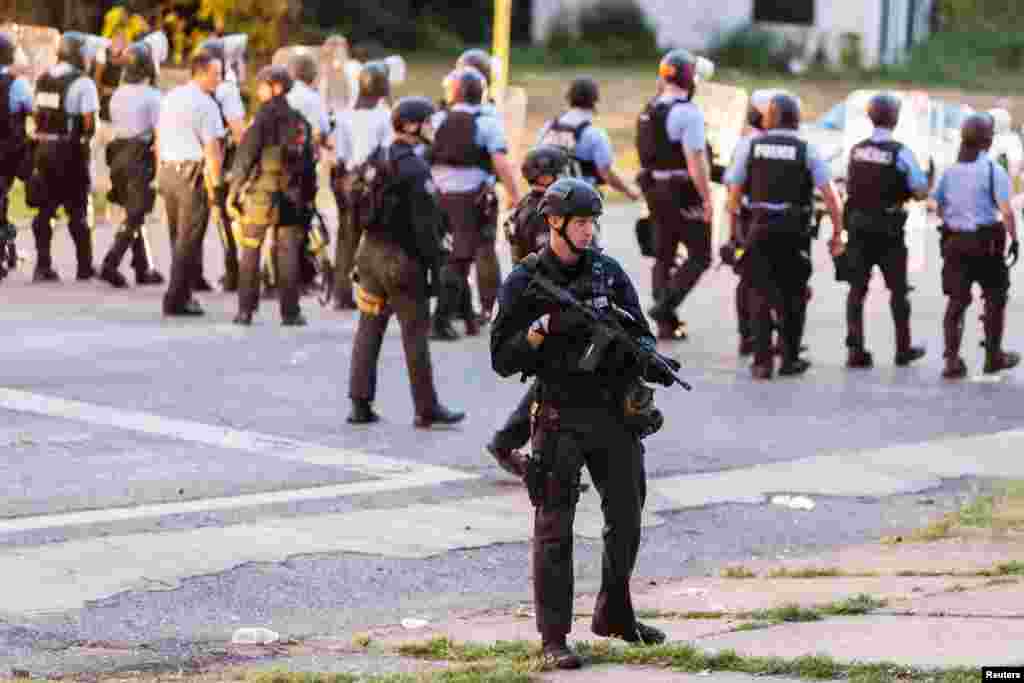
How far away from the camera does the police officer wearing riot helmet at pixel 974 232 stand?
663 inches

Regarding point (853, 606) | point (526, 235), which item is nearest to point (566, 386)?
point (853, 606)

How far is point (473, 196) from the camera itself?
59.1ft

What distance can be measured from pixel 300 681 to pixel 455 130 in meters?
Answer: 9.82

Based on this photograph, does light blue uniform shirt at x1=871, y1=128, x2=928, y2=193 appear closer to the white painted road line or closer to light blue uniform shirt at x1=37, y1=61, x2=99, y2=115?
the white painted road line

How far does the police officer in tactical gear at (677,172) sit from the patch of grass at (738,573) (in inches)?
291

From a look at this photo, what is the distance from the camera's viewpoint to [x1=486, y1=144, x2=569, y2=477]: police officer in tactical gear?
34.2 ft

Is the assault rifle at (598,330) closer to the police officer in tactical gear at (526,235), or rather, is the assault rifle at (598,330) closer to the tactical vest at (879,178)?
the police officer in tactical gear at (526,235)

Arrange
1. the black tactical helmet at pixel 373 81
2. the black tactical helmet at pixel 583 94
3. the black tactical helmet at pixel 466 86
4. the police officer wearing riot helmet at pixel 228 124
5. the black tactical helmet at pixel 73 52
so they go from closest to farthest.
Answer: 1. the black tactical helmet at pixel 466 86
2. the black tactical helmet at pixel 583 94
3. the black tactical helmet at pixel 373 81
4. the police officer wearing riot helmet at pixel 228 124
5. the black tactical helmet at pixel 73 52

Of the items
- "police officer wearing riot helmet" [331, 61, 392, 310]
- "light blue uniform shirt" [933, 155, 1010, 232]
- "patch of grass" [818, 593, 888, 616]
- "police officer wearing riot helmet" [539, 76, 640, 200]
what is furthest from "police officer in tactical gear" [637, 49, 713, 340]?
"patch of grass" [818, 593, 888, 616]

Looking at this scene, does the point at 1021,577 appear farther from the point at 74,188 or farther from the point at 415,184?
the point at 74,188

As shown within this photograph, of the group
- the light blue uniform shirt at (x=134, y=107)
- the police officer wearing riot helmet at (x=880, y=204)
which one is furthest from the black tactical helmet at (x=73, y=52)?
the police officer wearing riot helmet at (x=880, y=204)

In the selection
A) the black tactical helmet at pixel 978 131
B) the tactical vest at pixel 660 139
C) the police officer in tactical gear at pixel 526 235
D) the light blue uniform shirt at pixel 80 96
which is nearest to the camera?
the police officer in tactical gear at pixel 526 235

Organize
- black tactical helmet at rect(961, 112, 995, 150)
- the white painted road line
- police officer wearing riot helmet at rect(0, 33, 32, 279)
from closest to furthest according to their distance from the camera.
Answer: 1. the white painted road line
2. black tactical helmet at rect(961, 112, 995, 150)
3. police officer wearing riot helmet at rect(0, 33, 32, 279)

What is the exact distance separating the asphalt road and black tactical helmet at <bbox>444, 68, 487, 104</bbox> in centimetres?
183
